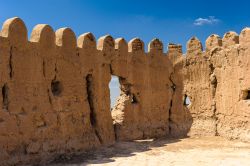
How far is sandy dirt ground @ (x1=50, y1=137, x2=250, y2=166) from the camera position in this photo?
30.8ft

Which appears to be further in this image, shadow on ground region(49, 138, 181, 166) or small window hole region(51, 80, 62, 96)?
small window hole region(51, 80, 62, 96)

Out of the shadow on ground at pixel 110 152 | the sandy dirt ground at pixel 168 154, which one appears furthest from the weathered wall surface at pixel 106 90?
the sandy dirt ground at pixel 168 154

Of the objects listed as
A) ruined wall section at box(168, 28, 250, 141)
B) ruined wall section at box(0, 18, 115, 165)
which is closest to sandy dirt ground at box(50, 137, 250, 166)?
ruined wall section at box(0, 18, 115, 165)

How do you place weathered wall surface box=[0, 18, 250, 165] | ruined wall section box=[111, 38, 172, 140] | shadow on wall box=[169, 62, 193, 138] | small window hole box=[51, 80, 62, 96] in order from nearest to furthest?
weathered wall surface box=[0, 18, 250, 165] < small window hole box=[51, 80, 62, 96] < ruined wall section box=[111, 38, 172, 140] < shadow on wall box=[169, 62, 193, 138]

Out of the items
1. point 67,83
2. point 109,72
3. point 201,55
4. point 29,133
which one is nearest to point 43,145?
point 29,133

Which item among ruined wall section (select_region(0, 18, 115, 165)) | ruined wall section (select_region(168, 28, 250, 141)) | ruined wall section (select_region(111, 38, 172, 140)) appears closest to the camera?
ruined wall section (select_region(0, 18, 115, 165))

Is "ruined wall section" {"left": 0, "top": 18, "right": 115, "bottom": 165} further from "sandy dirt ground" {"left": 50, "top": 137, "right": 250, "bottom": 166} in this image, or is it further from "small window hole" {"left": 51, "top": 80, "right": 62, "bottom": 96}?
"sandy dirt ground" {"left": 50, "top": 137, "right": 250, "bottom": 166}

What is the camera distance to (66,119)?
33.4 ft

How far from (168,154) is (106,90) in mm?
2756

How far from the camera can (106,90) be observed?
11.8 m

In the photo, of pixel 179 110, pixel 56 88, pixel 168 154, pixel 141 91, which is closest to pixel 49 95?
pixel 56 88

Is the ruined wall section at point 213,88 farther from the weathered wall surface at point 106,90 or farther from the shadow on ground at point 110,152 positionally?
the shadow on ground at point 110,152

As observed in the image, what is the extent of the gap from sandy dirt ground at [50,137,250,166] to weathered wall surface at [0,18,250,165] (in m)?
0.45

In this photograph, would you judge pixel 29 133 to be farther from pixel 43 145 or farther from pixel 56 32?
pixel 56 32
